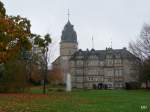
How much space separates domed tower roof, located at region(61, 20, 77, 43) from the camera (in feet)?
491

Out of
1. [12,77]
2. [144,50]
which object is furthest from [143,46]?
[12,77]

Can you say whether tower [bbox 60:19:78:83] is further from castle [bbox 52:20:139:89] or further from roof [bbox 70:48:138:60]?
roof [bbox 70:48:138:60]

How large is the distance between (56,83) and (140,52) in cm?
3369

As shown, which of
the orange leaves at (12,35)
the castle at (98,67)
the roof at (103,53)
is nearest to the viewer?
the orange leaves at (12,35)

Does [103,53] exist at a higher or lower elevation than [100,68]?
higher

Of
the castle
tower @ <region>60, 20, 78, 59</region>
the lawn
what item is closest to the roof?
the castle

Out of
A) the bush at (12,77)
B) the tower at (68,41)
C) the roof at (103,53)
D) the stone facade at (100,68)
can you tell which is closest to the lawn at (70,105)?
the bush at (12,77)

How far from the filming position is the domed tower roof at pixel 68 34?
149750 millimetres

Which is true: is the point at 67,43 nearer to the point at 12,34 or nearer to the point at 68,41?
the point at 68,41

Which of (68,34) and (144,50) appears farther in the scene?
(68,34)

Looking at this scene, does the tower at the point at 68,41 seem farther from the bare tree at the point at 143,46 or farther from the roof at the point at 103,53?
the bare tree at the point at 143,46

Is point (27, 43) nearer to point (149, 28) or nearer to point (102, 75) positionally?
point (149, 28)

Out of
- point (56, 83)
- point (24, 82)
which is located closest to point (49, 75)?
point (56, 83)

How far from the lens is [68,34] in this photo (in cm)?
14988
